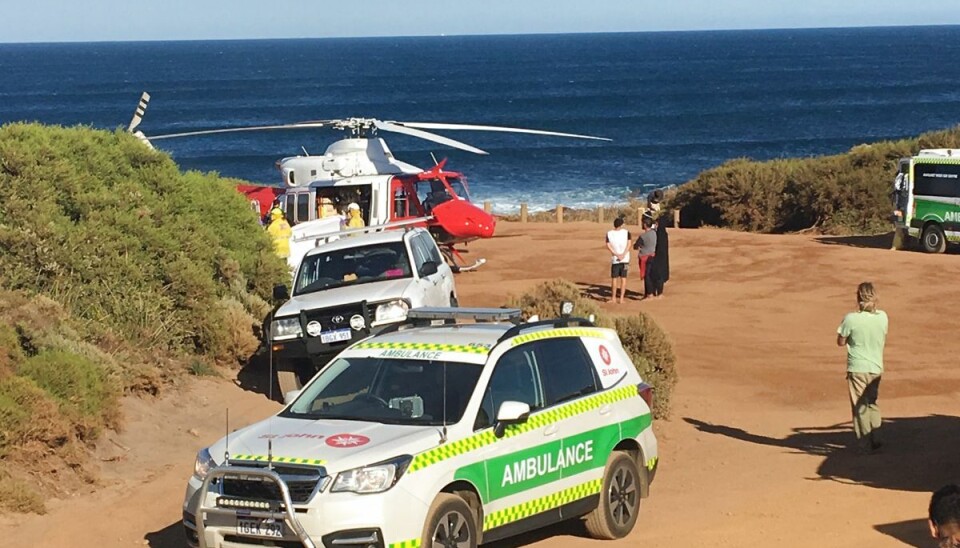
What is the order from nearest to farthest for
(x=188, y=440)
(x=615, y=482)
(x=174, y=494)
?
1. (x=615, y=482)
2. (x=174, y=494)
3. (x=188, y=440)

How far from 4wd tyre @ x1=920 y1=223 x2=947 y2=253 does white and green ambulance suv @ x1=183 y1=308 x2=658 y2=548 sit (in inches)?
800

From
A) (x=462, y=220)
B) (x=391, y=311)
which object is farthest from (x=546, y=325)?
(x=462, y=220)

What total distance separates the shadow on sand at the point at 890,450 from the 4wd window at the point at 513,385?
3818 mm

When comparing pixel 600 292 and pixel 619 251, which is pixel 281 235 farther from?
pixel 600 292

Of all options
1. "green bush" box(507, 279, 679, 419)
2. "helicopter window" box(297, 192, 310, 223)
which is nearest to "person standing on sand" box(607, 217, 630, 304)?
"helicopter window" box(297, 192, 310, 223)

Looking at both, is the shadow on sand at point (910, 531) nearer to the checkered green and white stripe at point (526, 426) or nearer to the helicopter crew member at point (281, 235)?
the checkered green and white stripe at point (526, 426)

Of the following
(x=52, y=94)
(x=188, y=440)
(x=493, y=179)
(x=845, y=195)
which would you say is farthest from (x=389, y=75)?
(x=188, y=440)

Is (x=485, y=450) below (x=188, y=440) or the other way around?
the other way around

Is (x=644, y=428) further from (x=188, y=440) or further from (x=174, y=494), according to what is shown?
(x=188, y=440)

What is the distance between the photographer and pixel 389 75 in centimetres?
18362

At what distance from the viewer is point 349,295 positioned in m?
15.5

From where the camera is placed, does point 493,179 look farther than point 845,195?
Yes

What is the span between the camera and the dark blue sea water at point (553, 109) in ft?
255

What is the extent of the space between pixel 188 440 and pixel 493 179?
58.2 m
